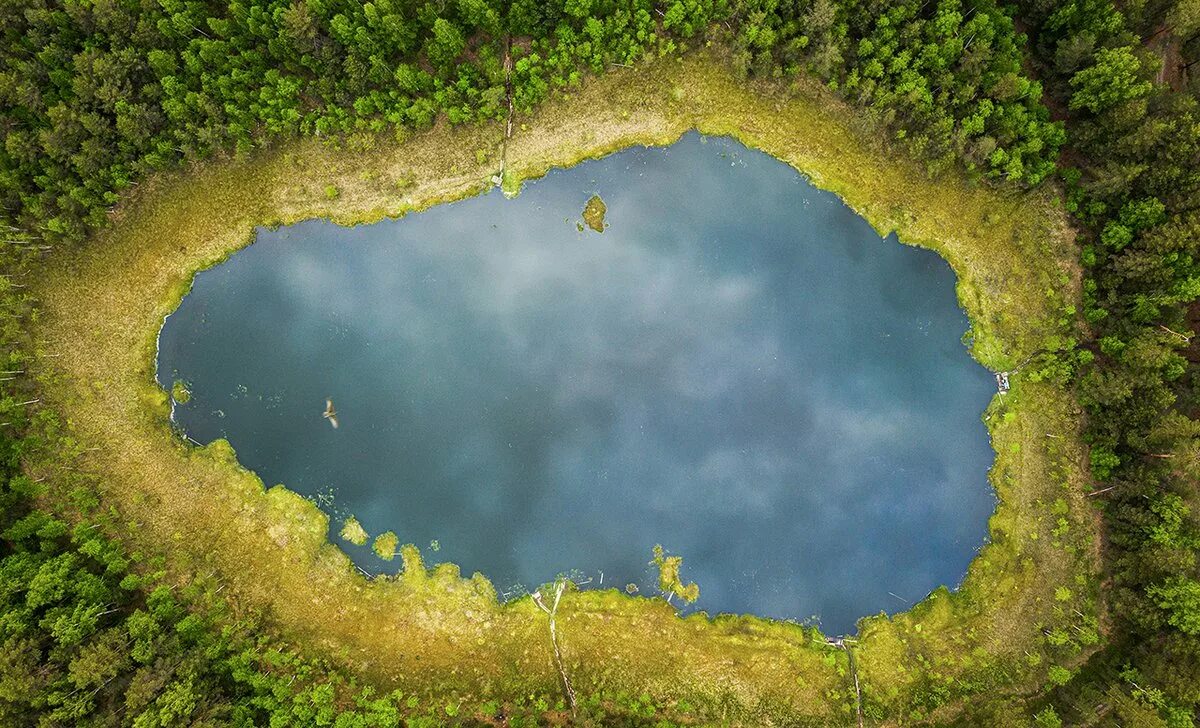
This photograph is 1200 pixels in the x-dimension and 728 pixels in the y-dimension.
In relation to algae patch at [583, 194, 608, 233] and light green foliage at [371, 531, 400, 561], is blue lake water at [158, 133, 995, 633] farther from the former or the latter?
light green foliage at [371, 531, 400, 561]

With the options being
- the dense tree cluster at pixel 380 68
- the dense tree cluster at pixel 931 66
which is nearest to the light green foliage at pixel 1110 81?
the dense tree cluster at pixel 931 66

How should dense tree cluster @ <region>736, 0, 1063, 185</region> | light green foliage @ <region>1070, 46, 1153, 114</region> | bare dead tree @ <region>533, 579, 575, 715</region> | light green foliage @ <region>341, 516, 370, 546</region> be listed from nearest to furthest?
light green foliage @ <region>1070, 46, 1153, 114</region> → dense tree cluster @ <region>736, 0, 1063, 185</region> → bare dead tree @ <region>533, 579, 575, 715</region> → light green foliage @ <region>341, 516, 370, 546</region>

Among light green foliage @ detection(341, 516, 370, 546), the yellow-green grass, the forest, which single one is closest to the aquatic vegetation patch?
light green foliage @ detection(341, 516, 370, 546)

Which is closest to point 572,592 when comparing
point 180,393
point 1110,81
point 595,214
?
point 595,214

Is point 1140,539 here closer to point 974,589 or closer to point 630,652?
point 974,589

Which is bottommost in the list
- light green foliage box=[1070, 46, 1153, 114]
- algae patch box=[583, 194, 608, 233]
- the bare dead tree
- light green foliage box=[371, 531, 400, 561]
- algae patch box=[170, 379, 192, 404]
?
the bare dead tree

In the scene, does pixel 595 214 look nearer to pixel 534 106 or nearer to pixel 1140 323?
pixel 534 106

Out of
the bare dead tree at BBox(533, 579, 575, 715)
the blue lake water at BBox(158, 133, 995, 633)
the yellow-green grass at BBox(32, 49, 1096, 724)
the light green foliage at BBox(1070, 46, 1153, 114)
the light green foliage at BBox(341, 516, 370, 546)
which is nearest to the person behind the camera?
the light green foliage at BBox(1070, 46, 1153, 114)
